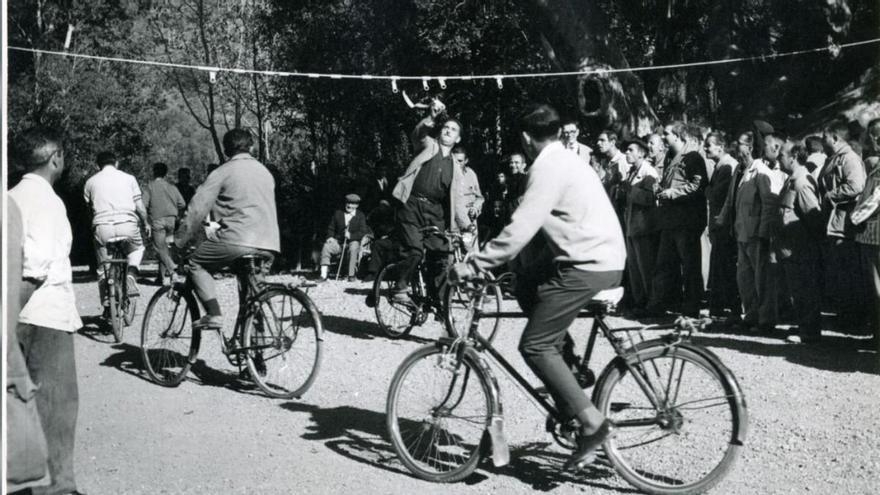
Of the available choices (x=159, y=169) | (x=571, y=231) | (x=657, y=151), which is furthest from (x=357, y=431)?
(x=159, y=169)

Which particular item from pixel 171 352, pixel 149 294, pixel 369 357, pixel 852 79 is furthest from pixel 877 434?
pixel 852 79

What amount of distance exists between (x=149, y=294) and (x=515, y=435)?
8.86 m

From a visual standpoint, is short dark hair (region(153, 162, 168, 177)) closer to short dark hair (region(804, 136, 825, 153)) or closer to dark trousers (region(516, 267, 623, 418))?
short dark hair (region(804, 136, 825, 153))

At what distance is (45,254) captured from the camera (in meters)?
4.48

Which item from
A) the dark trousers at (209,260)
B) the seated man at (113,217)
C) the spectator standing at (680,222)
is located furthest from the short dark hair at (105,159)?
the spectator standing at (680,222)

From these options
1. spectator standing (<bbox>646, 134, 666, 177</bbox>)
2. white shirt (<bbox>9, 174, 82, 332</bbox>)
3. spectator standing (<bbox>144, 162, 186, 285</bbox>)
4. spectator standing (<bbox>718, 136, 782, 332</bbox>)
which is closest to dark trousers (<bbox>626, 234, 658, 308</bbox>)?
spectator standing (<bbox>646, 134, 666, 177</bbox>)

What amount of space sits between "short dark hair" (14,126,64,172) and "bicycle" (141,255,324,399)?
2407 mm

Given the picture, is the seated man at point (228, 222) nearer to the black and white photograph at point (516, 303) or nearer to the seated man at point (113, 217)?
the black and white photograph at point (516, 303)

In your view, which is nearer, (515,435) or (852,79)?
(515,435)

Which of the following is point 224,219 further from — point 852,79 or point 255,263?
point 852,79

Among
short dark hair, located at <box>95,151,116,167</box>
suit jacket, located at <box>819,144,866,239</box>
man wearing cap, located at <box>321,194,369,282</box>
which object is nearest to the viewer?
suit jacket, located at <box>819,144,866,239</box>

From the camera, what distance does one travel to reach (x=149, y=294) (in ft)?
44.5

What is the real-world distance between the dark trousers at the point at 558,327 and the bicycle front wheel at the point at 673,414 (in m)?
0.22

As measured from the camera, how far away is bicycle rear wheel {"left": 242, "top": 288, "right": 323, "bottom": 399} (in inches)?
275
